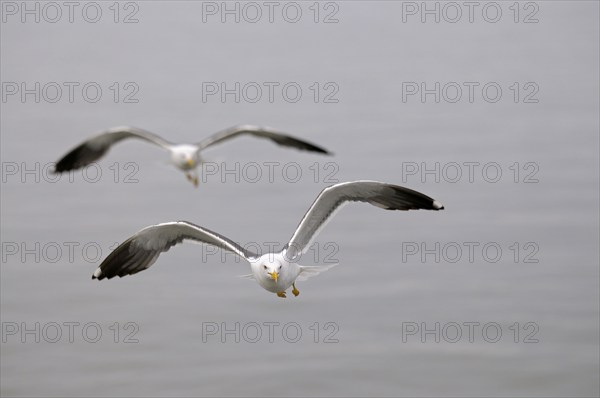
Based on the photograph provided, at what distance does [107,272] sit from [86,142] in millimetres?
1748

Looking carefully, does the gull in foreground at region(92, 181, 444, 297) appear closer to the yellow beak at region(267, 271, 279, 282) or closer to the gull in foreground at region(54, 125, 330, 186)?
the yellow beak at region(267, 271, 279, 282)

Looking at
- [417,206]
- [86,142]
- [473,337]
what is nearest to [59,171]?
[86,142]

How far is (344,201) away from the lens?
31.1 ft

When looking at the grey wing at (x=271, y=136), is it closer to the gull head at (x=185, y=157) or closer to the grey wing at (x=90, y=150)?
the gull head at (x=185, y=157)

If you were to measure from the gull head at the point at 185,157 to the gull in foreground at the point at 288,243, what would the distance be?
131cm

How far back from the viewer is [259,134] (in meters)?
8.20

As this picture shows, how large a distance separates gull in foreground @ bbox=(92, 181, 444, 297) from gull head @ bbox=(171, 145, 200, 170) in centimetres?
131

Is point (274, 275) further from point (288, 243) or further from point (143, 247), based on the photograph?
point (143, 247)

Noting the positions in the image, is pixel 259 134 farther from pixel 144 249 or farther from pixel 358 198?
pixel 144 249

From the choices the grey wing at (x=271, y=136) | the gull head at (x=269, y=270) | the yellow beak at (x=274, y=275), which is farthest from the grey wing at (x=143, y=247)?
the grey wing at (x=271, y=136)

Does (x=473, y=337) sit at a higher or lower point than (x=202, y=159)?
lower

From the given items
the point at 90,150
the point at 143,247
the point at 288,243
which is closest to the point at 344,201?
the point at 288,243

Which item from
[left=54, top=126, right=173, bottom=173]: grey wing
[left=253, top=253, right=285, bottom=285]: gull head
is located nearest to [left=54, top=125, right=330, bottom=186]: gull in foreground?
[left=54, top=126, right=173, bottom=173]: grey wing

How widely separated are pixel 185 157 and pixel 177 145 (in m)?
0.22
